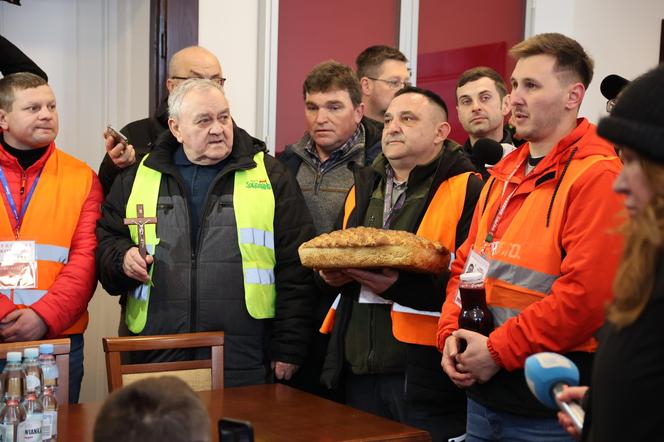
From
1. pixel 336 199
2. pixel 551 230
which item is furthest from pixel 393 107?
pixel 551 230

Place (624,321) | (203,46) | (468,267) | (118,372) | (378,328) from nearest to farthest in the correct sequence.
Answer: (624,321) → (468,267) → (118,372) → (378,328) → (203,46)

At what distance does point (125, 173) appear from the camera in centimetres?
356

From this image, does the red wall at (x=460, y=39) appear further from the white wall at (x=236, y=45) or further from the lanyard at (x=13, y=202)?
the lanyard at (x=13, y=202)

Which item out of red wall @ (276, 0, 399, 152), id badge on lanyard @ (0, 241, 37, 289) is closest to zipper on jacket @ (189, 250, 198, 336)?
id badge on lanyard @ (0, 241, 37, 289)

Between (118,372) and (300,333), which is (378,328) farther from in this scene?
(118,372)

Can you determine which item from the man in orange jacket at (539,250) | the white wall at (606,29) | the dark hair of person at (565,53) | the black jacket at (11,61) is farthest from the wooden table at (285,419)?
the white wall at (606,29)

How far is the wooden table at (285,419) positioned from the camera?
2.33 metres

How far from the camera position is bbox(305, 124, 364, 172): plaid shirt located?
3.84m

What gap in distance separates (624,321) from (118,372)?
199 cm

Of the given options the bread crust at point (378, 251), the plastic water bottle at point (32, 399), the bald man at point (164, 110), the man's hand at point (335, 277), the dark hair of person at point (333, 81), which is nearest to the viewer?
the plastic water bottle at point (32, 399)

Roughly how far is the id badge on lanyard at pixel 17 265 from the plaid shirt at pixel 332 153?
1220mm

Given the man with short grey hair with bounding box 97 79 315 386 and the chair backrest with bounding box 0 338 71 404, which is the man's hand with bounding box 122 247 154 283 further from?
the chair backrest with bounding box 0 338 71 404

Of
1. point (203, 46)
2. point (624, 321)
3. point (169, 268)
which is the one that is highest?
point (203, 46)

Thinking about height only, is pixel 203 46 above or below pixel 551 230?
above
